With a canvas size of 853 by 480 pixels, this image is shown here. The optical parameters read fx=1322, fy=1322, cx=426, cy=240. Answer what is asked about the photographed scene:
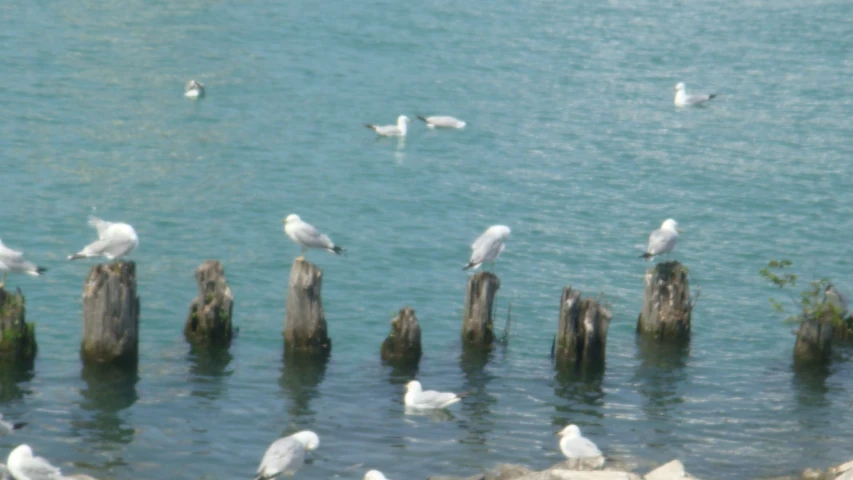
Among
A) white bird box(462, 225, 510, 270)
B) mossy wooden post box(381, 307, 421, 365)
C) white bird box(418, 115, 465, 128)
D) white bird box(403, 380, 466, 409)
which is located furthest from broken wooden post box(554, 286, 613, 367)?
white bird box(418, 115, 465, 128)

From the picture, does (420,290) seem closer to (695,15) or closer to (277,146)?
(277,146)

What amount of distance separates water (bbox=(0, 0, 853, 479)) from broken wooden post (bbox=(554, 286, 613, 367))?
0.27 meters

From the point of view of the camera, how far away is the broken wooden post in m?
14.8

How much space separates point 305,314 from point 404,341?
3.94 feet

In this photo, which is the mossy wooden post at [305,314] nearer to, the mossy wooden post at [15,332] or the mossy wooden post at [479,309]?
the mossy wooden post at [479,309]

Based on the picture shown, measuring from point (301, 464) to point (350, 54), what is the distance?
26354 millimetres

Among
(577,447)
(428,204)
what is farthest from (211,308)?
(428,204)

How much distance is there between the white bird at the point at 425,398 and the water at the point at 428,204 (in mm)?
228

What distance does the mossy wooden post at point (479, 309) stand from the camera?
15031 millimetres

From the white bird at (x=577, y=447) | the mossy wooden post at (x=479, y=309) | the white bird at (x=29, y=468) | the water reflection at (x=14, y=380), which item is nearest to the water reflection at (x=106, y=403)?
the water reflection at (x=14, y=380)

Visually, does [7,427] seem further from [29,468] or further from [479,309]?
[479,309]

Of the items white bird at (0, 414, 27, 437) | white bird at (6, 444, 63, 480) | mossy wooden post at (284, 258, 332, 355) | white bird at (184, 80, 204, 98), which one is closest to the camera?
white bird at (6, 444, 63, 480)

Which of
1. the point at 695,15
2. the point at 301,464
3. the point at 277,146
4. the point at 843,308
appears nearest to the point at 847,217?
the point at 843,308

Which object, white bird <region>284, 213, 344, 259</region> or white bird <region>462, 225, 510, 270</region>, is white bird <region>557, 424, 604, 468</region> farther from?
white bird <region>284, 213, 344, 259</region>
